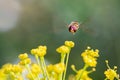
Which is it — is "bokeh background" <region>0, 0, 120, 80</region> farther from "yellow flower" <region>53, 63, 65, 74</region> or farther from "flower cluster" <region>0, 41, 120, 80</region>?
"yellow flower" <region>53, 63, 65, 74</region>

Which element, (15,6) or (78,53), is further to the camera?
(15,6)

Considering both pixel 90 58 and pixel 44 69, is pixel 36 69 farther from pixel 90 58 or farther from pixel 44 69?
pixel 90 58

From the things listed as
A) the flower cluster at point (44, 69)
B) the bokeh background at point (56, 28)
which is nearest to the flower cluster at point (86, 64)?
the flower cluster at point (44, 69)

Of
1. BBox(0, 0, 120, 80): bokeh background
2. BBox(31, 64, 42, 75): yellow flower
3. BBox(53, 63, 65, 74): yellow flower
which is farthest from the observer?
BBox(0, 0, 120, 80): bokeh background

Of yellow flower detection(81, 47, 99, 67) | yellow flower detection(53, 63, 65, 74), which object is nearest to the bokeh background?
yellow flower detection(81, 47, 99, 67)

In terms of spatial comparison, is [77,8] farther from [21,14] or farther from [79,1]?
[21,14]

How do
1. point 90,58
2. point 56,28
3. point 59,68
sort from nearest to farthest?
point 59,68 → point 90,58 → point 56,28

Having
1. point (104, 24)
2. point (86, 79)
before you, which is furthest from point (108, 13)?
point (86, 79)

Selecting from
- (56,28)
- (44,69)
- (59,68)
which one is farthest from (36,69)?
(56,28)
